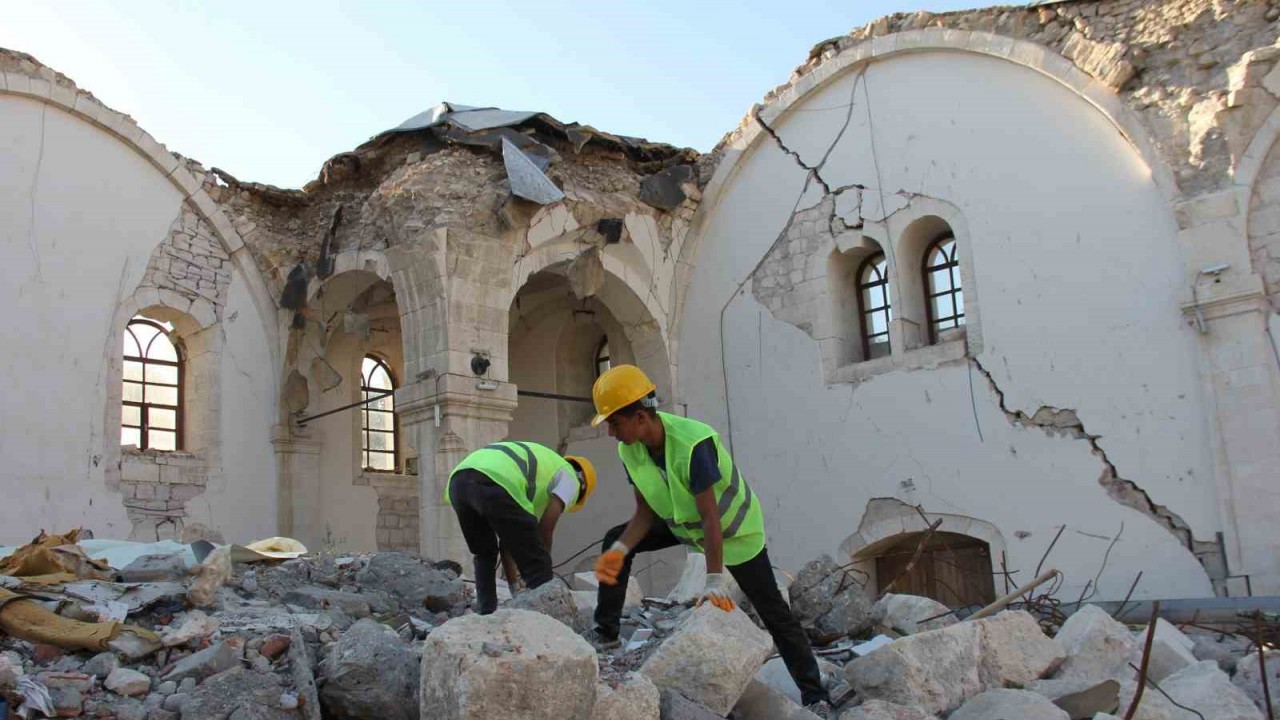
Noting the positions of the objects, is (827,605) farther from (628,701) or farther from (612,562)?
(628,701)

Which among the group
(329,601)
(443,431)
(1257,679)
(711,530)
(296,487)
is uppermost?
(443,431)

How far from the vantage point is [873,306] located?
1206 centimetres

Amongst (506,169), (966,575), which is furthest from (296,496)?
(966,575)

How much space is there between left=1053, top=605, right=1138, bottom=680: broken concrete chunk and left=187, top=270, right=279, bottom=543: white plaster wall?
8.70m

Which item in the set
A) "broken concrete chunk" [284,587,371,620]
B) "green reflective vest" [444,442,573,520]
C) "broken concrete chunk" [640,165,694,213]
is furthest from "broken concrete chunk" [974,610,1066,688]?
"broken concrete chunk" [640,165,694,213]

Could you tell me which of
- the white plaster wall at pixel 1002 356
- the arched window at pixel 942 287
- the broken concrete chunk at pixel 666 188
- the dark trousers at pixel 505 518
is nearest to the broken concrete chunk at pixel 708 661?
the dark trousers at pixel 505 518

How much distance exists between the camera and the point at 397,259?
11.6 meters

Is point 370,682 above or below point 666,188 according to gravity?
below

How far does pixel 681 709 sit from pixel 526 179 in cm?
745

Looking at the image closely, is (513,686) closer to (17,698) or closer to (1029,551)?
(17,698)

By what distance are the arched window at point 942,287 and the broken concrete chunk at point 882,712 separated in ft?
22.9

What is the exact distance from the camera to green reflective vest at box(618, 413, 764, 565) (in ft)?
16.6

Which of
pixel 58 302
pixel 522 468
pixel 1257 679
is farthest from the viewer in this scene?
pixel 58 302

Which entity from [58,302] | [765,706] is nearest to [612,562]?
[765,706]
